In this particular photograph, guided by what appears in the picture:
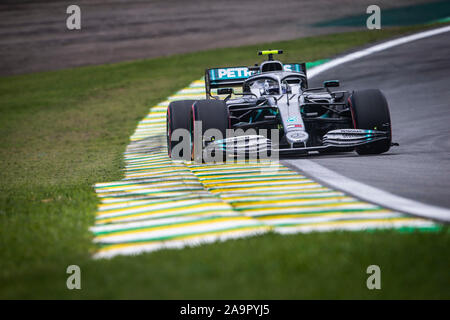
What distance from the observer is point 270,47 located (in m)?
29.8

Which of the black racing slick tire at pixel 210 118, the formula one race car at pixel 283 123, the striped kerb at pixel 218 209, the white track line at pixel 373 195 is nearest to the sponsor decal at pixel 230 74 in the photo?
the formula one race car at pixel 283 123

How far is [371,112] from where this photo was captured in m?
10.6

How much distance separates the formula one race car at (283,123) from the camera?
1012 cm

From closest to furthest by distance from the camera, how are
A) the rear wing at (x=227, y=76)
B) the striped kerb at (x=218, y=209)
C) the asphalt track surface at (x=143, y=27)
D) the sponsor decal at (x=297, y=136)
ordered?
the striped kerb at (x=218, y=209)
the sponsor decal at (x=297, y=136)
the rear wing at (x=227, y=76)
the asphalt track surface at (x=143, y=27)

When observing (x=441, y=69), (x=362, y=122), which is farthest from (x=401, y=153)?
(x=441, y=69)

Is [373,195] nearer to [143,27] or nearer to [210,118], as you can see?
[210,118]

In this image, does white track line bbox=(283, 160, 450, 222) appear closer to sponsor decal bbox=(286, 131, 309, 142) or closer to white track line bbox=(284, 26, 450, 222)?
white track line bbox=(284, 26, 450, 222)

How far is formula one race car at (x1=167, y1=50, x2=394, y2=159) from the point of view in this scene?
1012 cm

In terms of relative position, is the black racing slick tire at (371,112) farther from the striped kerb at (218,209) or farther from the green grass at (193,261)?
the green grass at (193,261)

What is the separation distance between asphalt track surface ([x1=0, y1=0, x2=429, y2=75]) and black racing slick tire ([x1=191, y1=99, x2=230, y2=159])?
73.3 ft

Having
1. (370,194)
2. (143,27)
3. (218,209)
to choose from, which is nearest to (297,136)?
(370,194)

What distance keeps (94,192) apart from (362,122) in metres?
4.79

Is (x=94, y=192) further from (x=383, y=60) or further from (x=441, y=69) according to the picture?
(x=383, y=60)

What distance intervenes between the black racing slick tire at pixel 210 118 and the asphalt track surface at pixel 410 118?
1.70m
